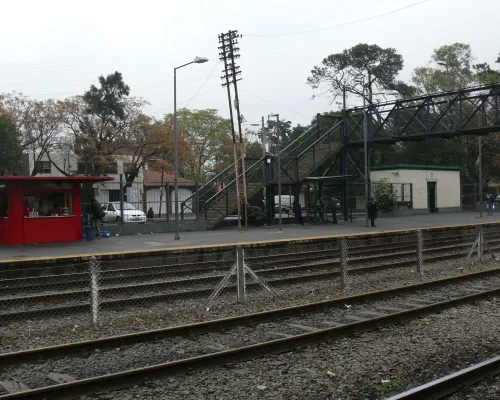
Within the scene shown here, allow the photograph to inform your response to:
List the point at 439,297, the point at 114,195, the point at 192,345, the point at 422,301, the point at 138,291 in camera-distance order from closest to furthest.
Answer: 1. the point at 192,345
2. the point at 422,301
3. the point at 439,297
4. the point at 138,291
5. the point at 114,195

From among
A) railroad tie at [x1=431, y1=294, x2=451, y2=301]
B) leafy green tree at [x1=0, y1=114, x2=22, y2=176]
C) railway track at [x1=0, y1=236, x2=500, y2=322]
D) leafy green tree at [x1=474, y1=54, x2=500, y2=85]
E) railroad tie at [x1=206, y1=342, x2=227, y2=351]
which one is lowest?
railroad tie at [x1=431, y1=294, x2=451, y2=301]

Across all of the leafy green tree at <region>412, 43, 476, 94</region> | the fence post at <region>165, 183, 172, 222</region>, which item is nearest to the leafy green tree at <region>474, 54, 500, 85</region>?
the leafy green tree at <region>412, 43, 476, 94</region>

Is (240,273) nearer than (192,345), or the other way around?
(192,345)

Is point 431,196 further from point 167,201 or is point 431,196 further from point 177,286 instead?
point 177,286

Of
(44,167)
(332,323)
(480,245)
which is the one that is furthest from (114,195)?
(44,167)

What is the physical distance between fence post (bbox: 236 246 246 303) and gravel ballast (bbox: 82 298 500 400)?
317 cm

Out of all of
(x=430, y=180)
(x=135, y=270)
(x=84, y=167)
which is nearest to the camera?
(x=135, y=270)

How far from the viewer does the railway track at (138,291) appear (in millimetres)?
10258

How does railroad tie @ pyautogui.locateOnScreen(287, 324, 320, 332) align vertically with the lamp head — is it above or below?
below

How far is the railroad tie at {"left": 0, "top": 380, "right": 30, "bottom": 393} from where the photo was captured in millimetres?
6145

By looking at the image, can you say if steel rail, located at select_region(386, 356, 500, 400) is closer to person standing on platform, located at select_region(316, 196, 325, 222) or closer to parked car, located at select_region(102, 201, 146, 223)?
parked car, located at select_region(102, 201, 146, 223)

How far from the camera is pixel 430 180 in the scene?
163 ft

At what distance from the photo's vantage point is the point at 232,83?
32031mm

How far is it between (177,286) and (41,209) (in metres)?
13.3
